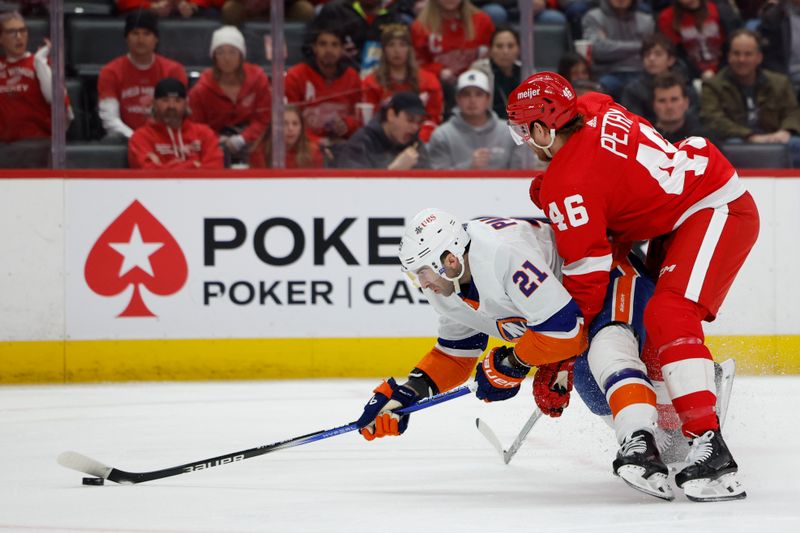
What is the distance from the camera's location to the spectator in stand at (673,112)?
642cm

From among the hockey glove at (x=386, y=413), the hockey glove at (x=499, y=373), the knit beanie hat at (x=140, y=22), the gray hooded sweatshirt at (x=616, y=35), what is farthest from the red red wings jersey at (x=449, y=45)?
the hockey glove at (x=499, y=373)

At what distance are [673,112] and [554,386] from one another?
10.4 feet

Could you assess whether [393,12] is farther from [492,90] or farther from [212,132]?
[212,132]

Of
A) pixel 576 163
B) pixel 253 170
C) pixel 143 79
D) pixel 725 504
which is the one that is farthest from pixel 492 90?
pixel 725 504

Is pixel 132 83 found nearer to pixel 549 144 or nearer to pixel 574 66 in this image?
pixel 574 66

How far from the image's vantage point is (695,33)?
6.67 m

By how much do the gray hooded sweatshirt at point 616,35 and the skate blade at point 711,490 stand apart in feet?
11.8

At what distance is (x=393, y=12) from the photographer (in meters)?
6.38

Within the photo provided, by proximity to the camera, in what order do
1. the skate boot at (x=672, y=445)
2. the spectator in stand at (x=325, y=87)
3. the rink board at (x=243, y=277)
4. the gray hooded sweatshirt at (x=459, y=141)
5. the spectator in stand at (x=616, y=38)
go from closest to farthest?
the skate boot at (x=672, y=445), the rink board at (x=243, y=277), the spectator in stand at (x=325, y=87), the gray hooded sweatshirt at (x=459, y=141), the spectator in stand at (x=616, y=38)

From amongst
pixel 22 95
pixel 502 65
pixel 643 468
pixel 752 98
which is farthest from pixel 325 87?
pixel 643 468

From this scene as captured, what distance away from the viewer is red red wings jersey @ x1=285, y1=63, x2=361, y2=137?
248 inches

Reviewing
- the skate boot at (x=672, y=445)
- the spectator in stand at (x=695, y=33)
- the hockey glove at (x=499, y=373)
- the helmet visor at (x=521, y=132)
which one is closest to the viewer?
the hockey glove at (x=499, y=373)

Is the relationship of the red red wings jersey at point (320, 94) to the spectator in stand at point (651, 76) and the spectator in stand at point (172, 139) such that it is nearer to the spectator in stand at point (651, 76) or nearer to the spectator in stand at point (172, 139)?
the spectator in stand at point (172, 139)

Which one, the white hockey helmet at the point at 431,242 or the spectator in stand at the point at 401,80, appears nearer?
the white hockey helmet at the point at 431,242
